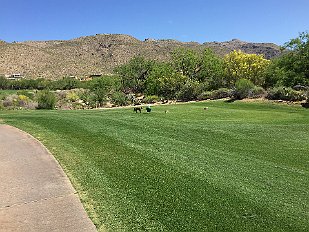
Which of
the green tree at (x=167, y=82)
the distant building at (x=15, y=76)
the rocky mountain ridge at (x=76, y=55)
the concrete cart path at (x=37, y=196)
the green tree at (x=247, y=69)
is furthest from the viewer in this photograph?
the rocky mountain ridge at (x=76, y=55)

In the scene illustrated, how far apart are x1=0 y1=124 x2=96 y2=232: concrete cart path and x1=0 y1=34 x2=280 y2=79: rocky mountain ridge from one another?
73647 mm

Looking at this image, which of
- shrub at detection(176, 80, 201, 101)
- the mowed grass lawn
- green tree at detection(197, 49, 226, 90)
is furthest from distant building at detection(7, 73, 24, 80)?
the mowed grass lawn

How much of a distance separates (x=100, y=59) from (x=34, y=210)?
107 m

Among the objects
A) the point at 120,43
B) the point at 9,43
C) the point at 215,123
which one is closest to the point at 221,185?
the point at 215,123

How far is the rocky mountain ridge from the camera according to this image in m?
93.7

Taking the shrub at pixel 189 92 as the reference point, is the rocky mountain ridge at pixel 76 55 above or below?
above

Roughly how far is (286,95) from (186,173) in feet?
66.4

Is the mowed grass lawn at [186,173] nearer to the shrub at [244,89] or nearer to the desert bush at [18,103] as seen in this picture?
the shrub at [244,89]

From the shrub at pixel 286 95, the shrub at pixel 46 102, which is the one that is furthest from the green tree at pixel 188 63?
the shrub at pixel 286 95

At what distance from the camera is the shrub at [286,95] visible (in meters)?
26.2

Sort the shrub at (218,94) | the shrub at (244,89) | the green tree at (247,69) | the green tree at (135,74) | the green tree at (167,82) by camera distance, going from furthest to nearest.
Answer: the green tree at (135,74) → the green tree at (167,82) → the green tree at (247,69) → the shrub at (218,94) → the shrub at (244,89)

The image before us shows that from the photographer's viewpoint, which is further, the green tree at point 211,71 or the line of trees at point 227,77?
the green tree at point 211,71

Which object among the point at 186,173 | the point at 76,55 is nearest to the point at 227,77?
the point at 186,173

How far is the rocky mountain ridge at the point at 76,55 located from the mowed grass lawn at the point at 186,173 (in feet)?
226
